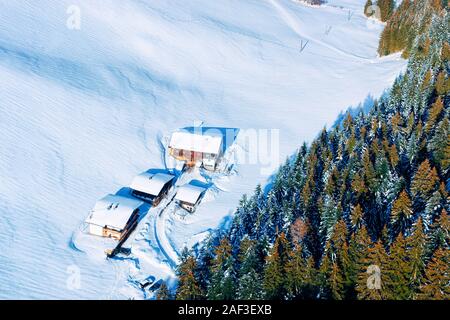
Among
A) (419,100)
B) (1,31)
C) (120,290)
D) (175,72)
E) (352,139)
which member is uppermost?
(1,31)

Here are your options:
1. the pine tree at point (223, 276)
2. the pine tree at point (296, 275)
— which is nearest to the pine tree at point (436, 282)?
the pine tree at point (296, 275)

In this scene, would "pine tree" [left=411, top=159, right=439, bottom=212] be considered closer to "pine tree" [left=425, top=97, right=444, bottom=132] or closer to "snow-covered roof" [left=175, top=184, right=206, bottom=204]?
"pine tree" [left=425, top=97, right=444, bottom=132]

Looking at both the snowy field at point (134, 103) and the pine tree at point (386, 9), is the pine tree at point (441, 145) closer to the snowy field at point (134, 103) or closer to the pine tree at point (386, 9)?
the snowy field at point (134, 103)

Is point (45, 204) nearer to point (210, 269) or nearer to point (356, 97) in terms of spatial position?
point (210, 269)

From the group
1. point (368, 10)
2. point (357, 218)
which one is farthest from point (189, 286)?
point (368, 10)

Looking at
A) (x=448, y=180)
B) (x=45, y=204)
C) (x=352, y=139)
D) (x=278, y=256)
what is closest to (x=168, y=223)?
(x=45, y=204)

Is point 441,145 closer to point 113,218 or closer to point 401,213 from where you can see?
point 401,213
